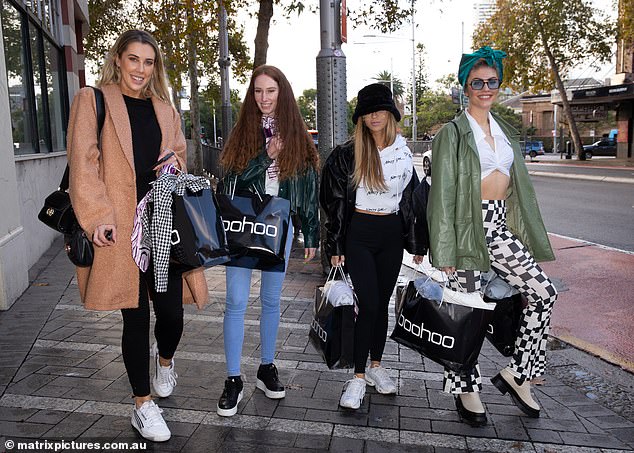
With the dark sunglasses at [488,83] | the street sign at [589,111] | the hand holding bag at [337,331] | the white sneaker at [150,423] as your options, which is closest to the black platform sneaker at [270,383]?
the hand holding bag at [337,331]

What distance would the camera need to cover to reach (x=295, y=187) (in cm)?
354

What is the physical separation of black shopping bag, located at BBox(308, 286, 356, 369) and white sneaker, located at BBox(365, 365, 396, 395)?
249 millimetres

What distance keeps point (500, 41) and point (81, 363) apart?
3098 centimetres

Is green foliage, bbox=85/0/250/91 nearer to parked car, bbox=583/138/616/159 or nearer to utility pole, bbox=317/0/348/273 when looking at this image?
utility pole, bbox=317/0/348/273

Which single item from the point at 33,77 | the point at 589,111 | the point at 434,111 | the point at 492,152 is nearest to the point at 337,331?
the point at 492,152

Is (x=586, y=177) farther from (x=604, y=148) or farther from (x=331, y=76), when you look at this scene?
(x=604, y=148)

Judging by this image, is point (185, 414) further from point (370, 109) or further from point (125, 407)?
point (370, 109)

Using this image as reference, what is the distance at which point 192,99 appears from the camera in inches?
1128

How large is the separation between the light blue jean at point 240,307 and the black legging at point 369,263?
1.34 ft

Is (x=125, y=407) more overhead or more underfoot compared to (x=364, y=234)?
more underfoot

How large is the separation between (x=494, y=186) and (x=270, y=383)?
1772mm

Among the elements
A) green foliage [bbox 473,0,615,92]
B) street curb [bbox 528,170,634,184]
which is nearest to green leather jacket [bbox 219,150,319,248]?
street curb [bbox 528,170,634,184]

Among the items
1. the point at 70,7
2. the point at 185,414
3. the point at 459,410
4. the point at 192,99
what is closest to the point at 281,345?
the point at 185,414

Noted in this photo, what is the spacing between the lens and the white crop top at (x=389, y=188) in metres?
3.60
